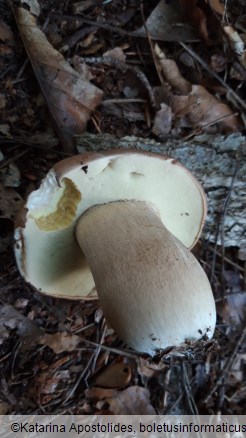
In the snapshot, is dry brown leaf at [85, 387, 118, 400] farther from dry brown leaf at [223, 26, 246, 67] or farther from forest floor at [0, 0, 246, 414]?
dry brown leaf at [223, 26, 246, 67]

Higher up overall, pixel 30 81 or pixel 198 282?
pixel 30 81

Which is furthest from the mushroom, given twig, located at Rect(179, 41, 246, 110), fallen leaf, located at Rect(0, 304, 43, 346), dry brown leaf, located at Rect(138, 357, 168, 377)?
twig, located at Rect(179, 41, 246, 110)

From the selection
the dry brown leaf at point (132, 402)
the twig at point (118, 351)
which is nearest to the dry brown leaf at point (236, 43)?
the twig at point (118, 351)

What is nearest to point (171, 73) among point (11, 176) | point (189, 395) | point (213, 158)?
point (213, 158)

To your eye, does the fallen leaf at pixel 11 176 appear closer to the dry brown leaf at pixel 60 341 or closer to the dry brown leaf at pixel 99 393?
the dry brown leaf at pixel 60 341

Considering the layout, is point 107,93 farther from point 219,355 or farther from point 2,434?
point 2,434

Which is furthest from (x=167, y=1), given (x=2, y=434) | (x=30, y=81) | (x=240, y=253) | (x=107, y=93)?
(x=2, y=434)
